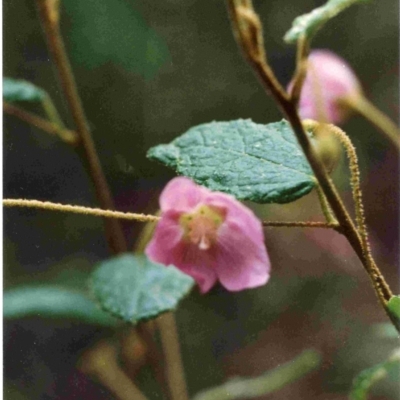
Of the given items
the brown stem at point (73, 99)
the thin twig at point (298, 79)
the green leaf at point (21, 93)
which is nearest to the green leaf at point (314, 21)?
the thin twig at point (298, 79)

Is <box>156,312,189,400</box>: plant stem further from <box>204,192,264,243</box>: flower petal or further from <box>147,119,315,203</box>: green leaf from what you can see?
<box>147,119,315,203</box>: green leaf

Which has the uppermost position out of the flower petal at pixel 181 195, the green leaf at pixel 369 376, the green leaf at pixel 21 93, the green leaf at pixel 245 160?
the green leaf at pixel 245 160

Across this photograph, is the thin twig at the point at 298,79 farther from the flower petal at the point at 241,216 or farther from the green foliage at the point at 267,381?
the green foliage at the point at 267,381

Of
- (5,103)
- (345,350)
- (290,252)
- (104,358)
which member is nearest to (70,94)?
(5,103)

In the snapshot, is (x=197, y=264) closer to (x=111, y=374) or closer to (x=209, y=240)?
(x=209, y=240)

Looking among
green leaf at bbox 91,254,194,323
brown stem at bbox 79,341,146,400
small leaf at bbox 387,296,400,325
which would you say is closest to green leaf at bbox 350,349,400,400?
small leaf at bbox 387,296,400,325

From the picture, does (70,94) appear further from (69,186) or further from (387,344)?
(69,186)
